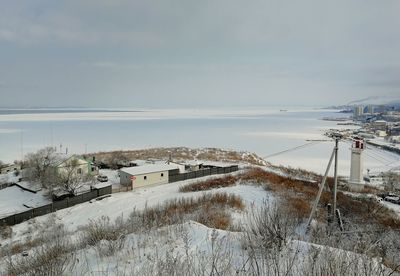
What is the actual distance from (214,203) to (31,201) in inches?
609

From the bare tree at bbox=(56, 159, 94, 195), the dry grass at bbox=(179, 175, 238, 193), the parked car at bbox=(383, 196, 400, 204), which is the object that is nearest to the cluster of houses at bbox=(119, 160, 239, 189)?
the bare tree at bbox=(56, 159, 94, 195)

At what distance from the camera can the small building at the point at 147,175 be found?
2461cm

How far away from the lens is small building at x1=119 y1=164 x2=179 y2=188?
24609mm

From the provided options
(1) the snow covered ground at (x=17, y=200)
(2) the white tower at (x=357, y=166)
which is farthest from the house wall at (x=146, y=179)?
(2) the white tower at (x=357, y=166)

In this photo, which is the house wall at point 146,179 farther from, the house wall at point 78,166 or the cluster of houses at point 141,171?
the house wall at point 78,166

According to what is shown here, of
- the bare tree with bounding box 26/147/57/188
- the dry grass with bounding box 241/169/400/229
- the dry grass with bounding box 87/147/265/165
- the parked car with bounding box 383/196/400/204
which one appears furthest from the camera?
the dry grass with bounding box 87/147/265/165

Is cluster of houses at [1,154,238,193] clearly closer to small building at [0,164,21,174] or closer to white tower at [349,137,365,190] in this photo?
small building at [0,164,21,174]

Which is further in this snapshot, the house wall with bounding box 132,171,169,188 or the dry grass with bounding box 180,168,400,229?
the house wall with bounding box 132,171,169,188

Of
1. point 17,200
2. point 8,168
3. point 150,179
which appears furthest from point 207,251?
point 8,168

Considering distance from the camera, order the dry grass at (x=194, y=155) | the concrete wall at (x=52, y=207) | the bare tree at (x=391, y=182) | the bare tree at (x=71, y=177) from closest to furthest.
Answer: the concrete wall at (x=52, y=207) → the bare tree at (x=71, y=177) → the bare tree at (x=391, y=182) → the dry grass at (x=194, y=155)

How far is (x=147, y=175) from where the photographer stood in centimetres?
2536

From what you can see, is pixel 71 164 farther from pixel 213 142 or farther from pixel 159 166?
pixel 213 142

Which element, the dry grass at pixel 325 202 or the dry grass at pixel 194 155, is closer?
A: the dry grass at pixel 325 202

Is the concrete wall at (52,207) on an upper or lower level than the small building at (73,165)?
lower
